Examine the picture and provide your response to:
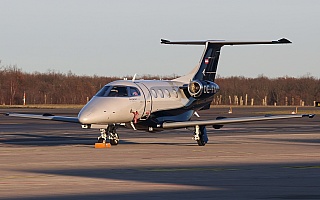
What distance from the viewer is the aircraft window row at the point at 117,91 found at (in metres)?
33.2

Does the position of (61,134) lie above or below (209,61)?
below

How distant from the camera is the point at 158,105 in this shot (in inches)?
1387

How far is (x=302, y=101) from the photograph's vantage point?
416 ft

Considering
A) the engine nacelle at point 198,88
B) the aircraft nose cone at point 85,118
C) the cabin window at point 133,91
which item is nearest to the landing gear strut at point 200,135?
the cabin window at point 133,91

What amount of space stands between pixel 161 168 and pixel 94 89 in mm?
106638

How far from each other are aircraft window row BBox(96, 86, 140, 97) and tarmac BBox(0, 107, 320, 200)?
6.52 feet

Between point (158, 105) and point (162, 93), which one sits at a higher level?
point (162, 93)

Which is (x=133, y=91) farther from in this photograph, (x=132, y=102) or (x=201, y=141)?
(x=201, y=141)

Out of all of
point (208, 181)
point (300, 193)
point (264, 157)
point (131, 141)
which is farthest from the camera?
point (131, 141)

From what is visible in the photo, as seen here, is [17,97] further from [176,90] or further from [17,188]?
[17,188]

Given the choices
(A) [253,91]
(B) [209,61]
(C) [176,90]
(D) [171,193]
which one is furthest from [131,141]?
(A) [253,91]

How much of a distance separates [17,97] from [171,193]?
107168 millimetres

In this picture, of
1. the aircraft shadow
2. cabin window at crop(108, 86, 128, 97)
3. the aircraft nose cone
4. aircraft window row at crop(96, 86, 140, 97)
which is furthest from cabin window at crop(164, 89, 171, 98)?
the aircraft shadow

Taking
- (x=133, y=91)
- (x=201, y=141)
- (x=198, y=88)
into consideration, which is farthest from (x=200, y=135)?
(x=198, y=88)
